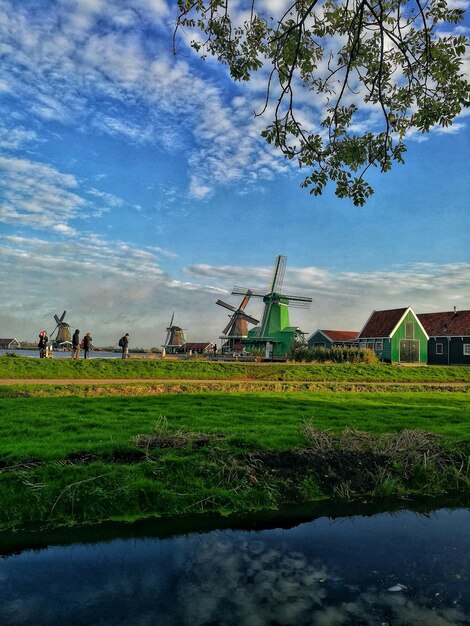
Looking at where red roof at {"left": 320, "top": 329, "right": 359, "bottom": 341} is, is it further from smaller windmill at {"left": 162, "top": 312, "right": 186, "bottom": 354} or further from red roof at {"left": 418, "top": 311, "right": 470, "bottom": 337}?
smaller windmill at {"left": 162, "top": 312, "right": 186, "bottom": 354}

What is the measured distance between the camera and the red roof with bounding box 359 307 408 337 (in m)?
54.9

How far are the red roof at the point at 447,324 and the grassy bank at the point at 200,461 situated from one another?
1777 inches

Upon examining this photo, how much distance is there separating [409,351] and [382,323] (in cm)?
438

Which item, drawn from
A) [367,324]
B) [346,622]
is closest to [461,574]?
[346,622]

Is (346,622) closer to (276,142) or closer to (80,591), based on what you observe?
(80,591)

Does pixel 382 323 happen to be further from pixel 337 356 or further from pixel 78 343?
pixel 78 343

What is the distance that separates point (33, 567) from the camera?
6219 millimetres

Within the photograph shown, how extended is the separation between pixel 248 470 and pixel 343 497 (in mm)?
1816

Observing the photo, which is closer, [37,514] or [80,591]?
[80,591]

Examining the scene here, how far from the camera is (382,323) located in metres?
57.0

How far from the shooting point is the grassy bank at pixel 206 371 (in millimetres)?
27094

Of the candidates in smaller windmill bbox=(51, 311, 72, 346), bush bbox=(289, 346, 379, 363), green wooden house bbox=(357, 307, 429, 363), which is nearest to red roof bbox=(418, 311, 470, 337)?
green wooden house bbox=(357, 307, 429, 363)

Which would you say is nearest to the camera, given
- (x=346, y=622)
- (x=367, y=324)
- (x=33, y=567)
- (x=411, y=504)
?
(x=346, y=622)

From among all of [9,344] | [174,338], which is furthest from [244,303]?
[9,344]
